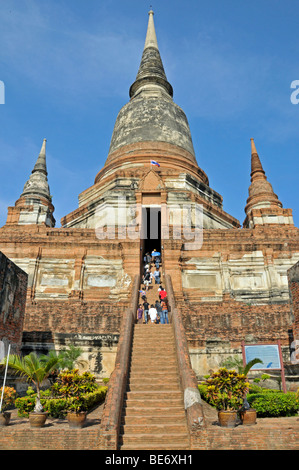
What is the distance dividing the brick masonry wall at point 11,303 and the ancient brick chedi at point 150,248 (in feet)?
2.40

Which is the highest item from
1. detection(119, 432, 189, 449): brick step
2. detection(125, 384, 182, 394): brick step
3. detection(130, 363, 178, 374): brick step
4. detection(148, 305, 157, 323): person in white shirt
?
detection(148, 305, 157, 323): person in white shirt

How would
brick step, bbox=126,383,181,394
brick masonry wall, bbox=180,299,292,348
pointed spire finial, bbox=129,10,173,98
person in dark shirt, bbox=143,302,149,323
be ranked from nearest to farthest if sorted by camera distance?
brick step, bbox=126,383,181,394
brick masonry wall, bbox=180,299,292,348
person in dark shirt, bbox=143,302,149,323
pointed spire finial, bbox=129,10,173,98

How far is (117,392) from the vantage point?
26.4ft

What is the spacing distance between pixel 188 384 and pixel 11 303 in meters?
5.77

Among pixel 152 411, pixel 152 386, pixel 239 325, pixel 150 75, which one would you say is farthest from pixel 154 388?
pixel 150 75

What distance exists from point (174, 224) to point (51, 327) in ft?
31.5

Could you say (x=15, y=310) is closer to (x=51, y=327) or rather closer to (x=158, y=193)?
(x=51, y=327)

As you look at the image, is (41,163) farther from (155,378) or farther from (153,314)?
(155,378)

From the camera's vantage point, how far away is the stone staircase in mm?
7324

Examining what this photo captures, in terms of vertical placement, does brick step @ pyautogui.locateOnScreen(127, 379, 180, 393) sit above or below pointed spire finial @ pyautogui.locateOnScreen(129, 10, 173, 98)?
below

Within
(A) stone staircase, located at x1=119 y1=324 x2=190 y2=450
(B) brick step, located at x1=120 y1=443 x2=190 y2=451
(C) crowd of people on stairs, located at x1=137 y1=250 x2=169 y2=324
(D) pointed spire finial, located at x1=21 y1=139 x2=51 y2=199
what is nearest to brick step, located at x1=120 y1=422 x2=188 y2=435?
(A) stone staircase, located at x1=119 y1=324 x2=190 y2=450

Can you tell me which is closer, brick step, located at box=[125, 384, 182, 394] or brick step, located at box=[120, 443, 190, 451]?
brick step, located at box=[120, 443, 190, 451]

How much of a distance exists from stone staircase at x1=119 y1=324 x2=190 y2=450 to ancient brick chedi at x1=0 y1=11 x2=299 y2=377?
3.70ft

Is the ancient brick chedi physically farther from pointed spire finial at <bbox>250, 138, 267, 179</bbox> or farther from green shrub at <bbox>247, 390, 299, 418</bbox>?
green shrub at <bbox>247, 390, 299, 418</bbox>
